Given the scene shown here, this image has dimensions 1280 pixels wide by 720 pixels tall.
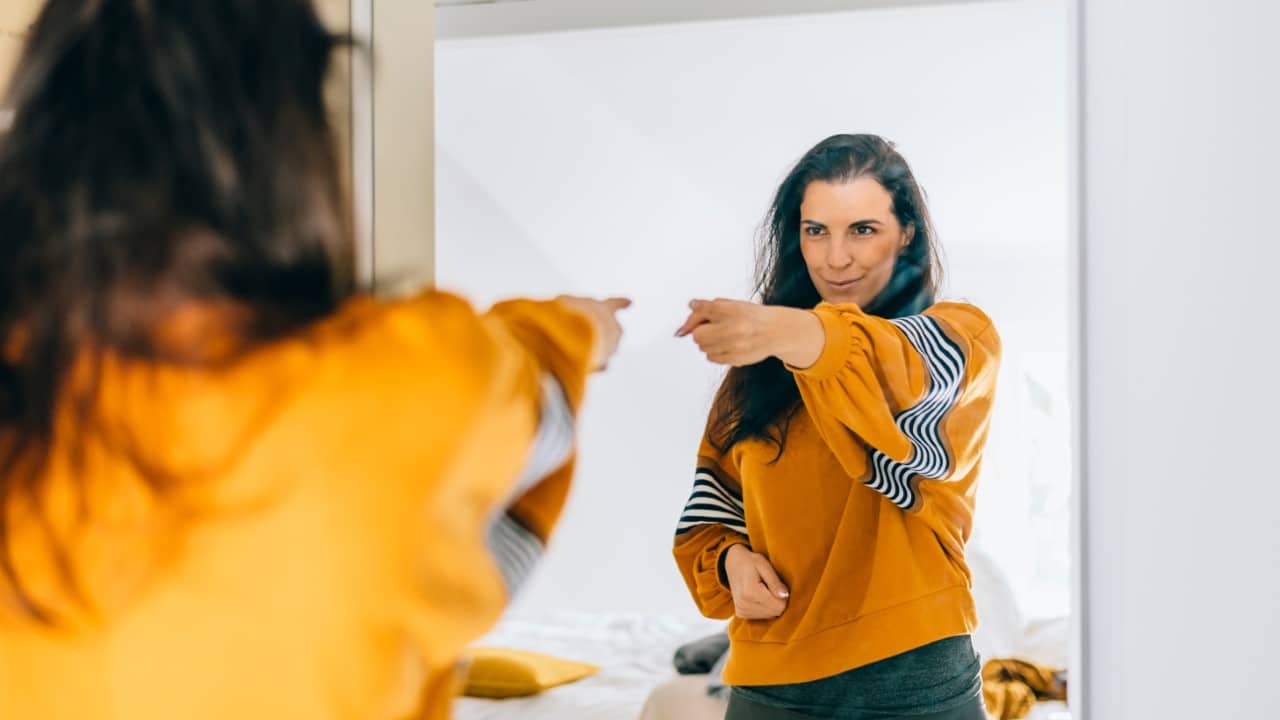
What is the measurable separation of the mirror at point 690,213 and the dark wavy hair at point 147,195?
0.60m

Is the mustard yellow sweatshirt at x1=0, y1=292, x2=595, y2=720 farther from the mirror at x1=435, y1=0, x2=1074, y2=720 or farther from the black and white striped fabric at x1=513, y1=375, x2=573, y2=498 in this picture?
the mirror at x1=435, y1=0, x2=1074, y2=720

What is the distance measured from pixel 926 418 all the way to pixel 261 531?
2.46 ft

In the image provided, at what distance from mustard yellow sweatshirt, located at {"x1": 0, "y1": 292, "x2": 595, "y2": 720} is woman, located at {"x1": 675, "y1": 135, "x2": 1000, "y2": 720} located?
577 millimetres

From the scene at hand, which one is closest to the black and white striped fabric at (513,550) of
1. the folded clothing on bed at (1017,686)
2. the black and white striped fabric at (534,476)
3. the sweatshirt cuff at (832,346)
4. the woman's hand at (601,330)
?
the black and white striped fabric at (534,476)

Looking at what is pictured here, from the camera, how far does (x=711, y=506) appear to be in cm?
118

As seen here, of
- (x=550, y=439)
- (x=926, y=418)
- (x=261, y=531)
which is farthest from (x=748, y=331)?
(x=261, y=531)

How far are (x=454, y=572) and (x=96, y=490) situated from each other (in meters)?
0.20

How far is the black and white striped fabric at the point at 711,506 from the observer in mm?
1166

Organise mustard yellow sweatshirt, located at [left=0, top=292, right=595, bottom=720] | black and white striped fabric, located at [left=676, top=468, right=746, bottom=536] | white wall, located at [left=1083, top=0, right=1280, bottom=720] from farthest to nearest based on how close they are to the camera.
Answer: black and white striped fabric, located at [left=676, top=468, right=746, bottom=536] < white wall, located at [left=1083, top=0, right=1280, bottom=720] < mustard yellow sweatshirt, located at [left=0, top=292, right=595, bottom=720]

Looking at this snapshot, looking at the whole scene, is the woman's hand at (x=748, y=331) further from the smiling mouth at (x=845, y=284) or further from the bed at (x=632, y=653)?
the bed at (x=632, y=653)

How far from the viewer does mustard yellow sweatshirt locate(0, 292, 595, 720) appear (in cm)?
56

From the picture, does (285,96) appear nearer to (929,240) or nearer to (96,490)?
(96,490)

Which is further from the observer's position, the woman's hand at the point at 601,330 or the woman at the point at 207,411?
the woman's hand at the point at 601,330

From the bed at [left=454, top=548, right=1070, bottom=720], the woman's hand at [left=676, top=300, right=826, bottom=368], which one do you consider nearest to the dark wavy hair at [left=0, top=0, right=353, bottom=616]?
the woman's hand at [left=676, top=300, right=826, bottom=368]
